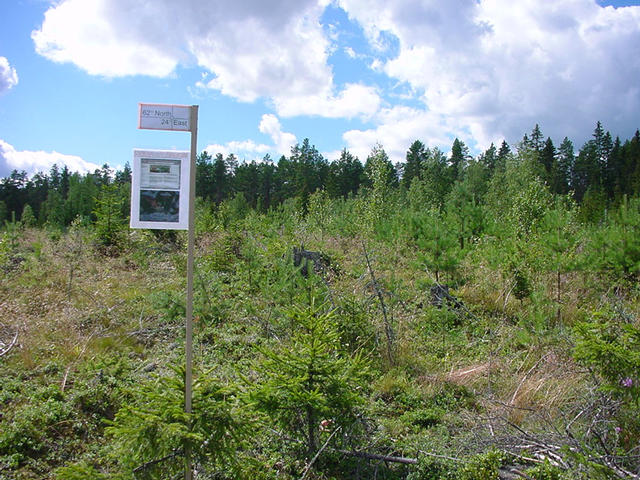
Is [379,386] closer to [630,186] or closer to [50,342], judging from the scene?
[50,342]

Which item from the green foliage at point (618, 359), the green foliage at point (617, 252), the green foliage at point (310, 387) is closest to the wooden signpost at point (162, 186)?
the green foliage at point (310, 387)

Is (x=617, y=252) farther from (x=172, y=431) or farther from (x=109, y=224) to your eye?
(x=109, y=224)

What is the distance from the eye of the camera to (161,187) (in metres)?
2.54

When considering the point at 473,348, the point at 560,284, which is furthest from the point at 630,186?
the point at 473,348

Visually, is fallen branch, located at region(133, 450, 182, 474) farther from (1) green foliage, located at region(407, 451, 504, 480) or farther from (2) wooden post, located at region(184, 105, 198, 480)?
(1) green foliage, located at region(407, 451, 504, 480)

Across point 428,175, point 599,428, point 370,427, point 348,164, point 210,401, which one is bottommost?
point 370,427

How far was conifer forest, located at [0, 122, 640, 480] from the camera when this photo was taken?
9.50ft

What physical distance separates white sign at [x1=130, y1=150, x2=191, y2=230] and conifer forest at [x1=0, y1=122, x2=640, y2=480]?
966 millimetres

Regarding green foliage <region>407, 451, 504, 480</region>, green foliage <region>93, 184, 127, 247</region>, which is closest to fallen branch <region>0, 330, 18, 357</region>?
green foliage <region>407, 451, 504, 480</region>

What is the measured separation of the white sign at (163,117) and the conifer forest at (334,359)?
4.94 ft

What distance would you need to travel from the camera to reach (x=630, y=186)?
38.9m

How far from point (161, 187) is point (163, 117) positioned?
425 millimetres

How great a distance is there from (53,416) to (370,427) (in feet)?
9.17

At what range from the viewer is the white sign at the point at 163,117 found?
2.51m
